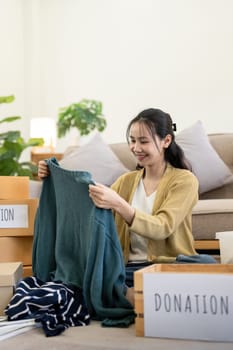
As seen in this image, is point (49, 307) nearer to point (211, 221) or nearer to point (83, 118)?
point (211, 221)

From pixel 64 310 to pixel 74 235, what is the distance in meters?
0.23

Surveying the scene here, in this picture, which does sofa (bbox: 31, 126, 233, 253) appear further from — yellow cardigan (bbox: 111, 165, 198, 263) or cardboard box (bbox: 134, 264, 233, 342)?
cardboard box (bbox: 134, 264, 233, 342)

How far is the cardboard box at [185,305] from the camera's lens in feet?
3.73

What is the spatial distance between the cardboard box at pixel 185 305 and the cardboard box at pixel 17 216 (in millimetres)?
626

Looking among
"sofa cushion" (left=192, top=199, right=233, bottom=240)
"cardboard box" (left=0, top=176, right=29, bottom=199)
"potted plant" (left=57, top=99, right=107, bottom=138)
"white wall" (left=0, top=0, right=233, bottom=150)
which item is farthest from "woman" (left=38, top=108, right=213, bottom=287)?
"white wall" (left=0, top=0, right=233, bottom=150)

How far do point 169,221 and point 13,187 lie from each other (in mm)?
603

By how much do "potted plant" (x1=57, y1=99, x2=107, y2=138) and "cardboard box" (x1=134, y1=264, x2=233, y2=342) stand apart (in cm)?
265

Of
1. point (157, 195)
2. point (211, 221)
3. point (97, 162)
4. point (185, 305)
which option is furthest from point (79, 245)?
point (97, 162)

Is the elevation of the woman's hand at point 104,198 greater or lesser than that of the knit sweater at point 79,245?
A: greater

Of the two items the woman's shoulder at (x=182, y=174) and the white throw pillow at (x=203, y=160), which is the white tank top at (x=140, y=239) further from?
the white throw pillow at (x=203, y=160)

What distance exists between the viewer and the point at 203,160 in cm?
242

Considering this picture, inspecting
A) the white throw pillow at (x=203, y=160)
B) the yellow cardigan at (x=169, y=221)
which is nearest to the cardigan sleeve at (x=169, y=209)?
the yellow cardigan at (x=169, y=221)

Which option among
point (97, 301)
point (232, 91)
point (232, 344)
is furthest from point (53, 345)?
point (232, 91)

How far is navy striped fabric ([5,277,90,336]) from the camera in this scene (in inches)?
51.5
